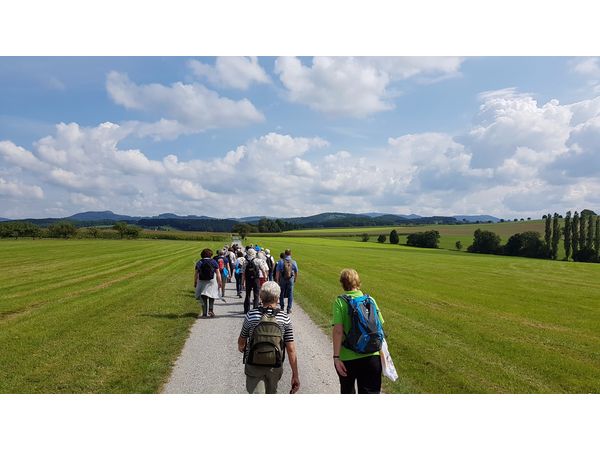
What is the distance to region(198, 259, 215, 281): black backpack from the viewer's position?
13.3 metres

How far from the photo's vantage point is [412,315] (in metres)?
15.4

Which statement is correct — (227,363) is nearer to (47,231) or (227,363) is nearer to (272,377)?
(272,377)

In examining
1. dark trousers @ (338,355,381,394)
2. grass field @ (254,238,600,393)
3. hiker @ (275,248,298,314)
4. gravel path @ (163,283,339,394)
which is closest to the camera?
dark trousers @ (338,355,381,394)

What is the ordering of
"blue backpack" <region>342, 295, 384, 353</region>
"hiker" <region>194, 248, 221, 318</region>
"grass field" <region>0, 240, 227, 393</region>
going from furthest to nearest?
"hiker" <region>194, 248, 221, 318</region>
"grass field" <region>0, 240, 227, 393</region>
"blue backpack" <region>342, 295, 384, 353</region>

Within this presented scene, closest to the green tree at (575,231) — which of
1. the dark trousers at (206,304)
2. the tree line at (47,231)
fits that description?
the dark trousers at (206,304)

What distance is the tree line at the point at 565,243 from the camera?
77875 mm

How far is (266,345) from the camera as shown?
5.25 meters

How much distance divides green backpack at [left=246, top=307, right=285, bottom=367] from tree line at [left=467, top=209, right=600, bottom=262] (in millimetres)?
89182

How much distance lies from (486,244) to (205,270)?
86770 mm

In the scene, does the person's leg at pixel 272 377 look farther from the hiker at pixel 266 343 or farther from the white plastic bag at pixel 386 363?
the white plastic bag at pixel 386 363

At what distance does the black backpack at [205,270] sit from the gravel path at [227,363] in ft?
4.68

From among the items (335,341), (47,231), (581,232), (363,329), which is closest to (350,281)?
(363,329)

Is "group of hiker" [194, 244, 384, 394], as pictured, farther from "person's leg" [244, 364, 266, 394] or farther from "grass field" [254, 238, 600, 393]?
"grass field" [254, 238, 600, 393]

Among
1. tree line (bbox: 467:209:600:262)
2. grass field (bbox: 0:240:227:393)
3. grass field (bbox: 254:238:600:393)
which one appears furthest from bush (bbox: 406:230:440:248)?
grass field (bbox: 0:240:227:393)
